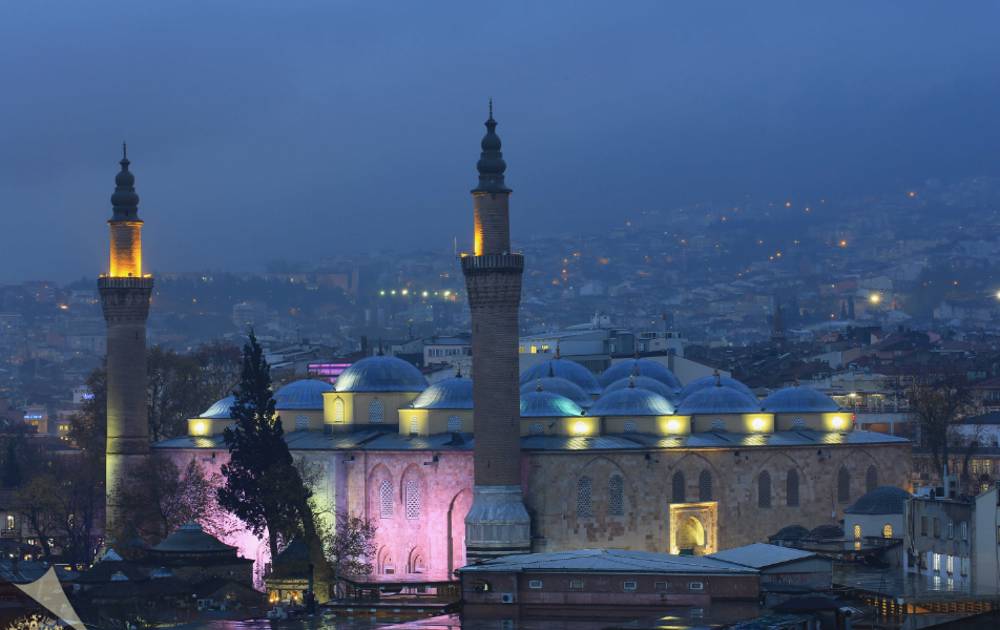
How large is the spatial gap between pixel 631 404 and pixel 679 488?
3.54 meters

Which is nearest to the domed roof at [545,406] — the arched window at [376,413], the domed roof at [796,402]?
the arched window at [376,413]

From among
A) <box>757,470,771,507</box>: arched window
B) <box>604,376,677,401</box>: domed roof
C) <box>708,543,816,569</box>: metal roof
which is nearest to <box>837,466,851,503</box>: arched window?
<box>757,470,771,507</box>: arched window

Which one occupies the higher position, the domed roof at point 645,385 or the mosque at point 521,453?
the domed roof at point 645,385

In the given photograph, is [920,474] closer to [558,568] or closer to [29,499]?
[29,499]

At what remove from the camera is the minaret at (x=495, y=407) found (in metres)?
67.6

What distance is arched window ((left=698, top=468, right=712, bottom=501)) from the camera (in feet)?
239

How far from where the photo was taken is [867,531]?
68.9 meters

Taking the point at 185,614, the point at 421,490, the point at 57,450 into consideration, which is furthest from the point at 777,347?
the point at 185,614

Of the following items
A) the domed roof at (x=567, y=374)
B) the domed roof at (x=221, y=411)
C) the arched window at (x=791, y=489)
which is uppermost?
the domed roof at (x=567, y=374)

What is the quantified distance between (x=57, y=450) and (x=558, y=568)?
80.5m

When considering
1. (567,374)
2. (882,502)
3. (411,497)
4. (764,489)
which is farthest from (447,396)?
(882,502)

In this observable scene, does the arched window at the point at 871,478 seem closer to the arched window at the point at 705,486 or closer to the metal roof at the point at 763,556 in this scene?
the arched window at the point at 705,486

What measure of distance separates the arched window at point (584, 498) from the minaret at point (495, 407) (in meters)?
2.29

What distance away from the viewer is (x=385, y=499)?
73.1 meters
